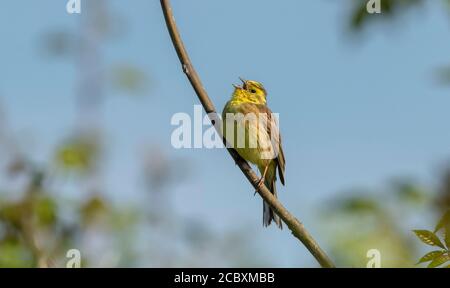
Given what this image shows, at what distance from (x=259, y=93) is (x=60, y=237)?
233 cm

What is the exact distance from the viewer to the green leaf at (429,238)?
3453 millimetres

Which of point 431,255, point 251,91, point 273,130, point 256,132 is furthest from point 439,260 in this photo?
point 251,91

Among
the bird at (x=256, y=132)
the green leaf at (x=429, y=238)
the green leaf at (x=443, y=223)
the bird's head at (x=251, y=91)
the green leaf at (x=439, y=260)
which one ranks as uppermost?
the bird's head at (x=251, y=91)

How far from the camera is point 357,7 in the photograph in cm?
509

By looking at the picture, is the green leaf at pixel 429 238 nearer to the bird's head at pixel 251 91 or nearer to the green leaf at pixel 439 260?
the green leaf at pixel 439 260

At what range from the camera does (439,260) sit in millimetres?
3359

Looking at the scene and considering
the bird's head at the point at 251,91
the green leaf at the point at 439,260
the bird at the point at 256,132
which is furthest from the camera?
the bird's head at the point at 251,91

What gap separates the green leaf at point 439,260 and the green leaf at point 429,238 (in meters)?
0.06

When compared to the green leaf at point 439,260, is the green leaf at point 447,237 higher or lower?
higher

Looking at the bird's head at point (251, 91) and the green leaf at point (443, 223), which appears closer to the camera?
the green leaf at point (443, 223)

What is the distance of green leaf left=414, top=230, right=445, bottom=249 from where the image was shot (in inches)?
136

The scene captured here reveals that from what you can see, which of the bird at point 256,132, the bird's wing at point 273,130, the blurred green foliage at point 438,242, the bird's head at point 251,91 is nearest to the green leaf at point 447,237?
the blurred green foliage at point 438,242

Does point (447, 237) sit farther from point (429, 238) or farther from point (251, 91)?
point (251, 91)
